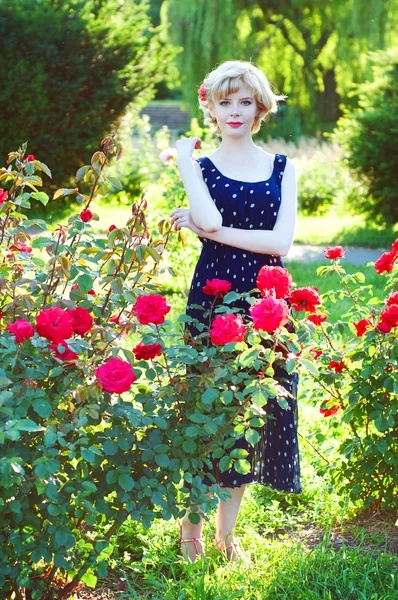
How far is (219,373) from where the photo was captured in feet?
6.93

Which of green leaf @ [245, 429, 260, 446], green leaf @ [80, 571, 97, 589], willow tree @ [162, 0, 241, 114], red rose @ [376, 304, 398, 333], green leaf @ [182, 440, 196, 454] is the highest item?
willow tree @ [162, 0, 241, 114]

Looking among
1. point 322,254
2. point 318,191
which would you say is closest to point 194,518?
point 322,254

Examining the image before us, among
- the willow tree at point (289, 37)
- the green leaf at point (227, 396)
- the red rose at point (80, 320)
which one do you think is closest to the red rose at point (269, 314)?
the green leaf at point (227, 396)

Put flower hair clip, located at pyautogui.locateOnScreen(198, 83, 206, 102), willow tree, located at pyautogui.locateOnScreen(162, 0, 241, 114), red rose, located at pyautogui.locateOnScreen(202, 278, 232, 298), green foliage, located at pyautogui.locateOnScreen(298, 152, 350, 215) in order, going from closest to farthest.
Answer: red rose, located at pyautogui.locateOnScreen(202, 278, 232, 298) → flower hair clip, located at pyautogui.locateOnScreen(198, 83, 206, 102) → green foliage, located at pyautogui.locateOnScreen(298, 152, 350, 215) → willow tree, located at pyautogui.locateOnScreen(162, 0, 241, 114)

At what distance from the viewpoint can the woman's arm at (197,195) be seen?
2443 mm

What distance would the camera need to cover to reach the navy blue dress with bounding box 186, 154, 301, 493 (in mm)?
2531

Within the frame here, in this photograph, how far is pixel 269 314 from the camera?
1.95m

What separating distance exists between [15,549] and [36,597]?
22 centimetres

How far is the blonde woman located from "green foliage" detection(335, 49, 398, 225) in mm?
6214

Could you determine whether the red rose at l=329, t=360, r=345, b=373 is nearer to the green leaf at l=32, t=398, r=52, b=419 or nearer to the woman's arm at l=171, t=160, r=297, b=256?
the woman's arm at l=171, t=160, r=297, b=256

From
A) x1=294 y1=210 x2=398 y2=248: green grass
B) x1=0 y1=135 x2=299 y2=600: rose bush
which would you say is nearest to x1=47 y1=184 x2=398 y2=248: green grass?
x1=294 y1=210 x2=398 y2=248: green grass

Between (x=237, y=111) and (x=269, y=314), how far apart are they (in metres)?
0.80

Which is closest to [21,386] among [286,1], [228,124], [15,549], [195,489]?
[15,549]

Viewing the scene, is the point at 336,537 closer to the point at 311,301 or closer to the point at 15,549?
the point at 311,301
